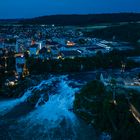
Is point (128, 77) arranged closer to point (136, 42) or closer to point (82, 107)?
point (82, 107)

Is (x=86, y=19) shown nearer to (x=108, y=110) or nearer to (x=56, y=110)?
(x=56, y=110)

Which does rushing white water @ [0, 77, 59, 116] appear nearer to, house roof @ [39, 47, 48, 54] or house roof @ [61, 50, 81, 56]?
house roof @ [61, 50, 81, 56]

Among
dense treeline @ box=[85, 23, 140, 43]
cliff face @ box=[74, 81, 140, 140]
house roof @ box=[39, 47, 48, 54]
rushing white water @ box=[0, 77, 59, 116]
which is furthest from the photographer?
dense treeline @ box=[85, 23, 140, 43]

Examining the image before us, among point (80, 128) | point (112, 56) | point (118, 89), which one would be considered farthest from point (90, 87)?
point (112, 56)

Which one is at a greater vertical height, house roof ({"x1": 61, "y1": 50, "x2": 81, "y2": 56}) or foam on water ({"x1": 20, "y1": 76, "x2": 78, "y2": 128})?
house roof ({"x1": 61, "y1": 50, "x2": 81, "y2": 56})

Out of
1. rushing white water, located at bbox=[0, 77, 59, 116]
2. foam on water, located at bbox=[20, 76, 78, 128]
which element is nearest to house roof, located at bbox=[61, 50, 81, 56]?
rushing white water, located at bbox=[0, 77, 59, 116]

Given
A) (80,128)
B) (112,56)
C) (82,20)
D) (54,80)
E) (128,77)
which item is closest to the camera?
(80,128)
